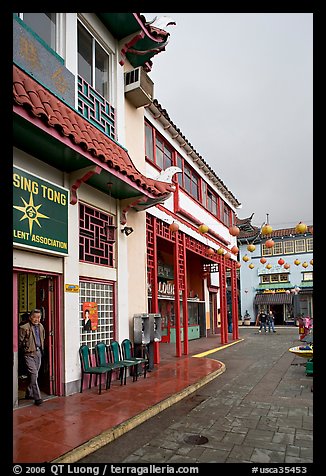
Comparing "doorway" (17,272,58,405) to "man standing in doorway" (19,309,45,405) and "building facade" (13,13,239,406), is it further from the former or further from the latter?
"man standing in doorway" (19,309,45,405)

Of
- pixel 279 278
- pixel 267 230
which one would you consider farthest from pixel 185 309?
pixel 279 278

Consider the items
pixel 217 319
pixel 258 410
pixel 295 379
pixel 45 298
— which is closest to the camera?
pixel 258 410

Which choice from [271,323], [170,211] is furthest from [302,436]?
[271,323]

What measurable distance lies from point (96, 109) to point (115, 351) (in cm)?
542

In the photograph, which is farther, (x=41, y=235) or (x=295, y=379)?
(x=295, y=379)

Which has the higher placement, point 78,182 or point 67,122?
point 67,122

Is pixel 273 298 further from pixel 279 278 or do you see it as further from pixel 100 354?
pixel 100 354

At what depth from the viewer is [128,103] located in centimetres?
1055

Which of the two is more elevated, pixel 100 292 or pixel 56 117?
pixel 56 117

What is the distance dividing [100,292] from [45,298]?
158 cm

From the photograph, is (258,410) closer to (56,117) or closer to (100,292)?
(100,292)

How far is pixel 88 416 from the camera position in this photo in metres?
5.88

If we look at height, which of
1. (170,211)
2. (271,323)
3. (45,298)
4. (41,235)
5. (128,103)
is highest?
(128,103)

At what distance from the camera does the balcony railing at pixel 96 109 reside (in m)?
8.41
